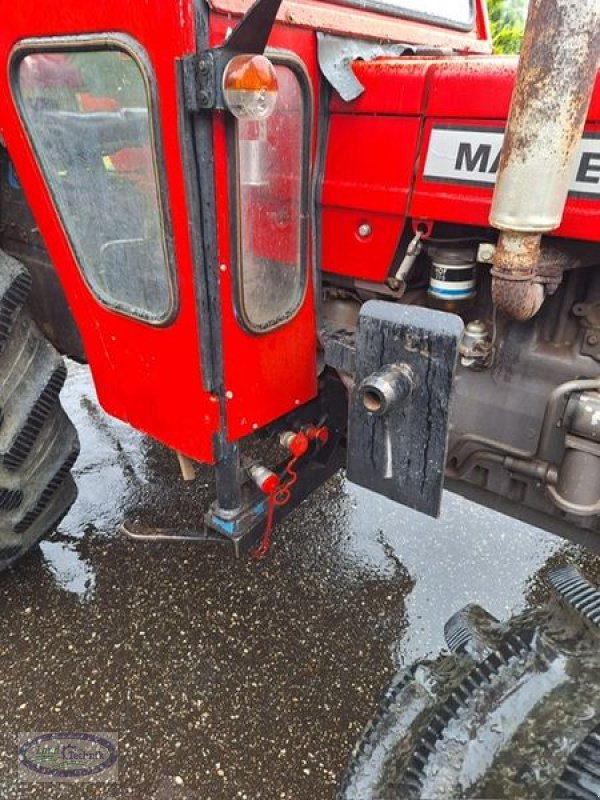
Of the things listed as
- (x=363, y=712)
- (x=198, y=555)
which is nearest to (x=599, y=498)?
(x=363, y=712)

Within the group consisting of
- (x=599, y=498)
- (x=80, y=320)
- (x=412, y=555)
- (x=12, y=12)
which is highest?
(x=12, y=12)

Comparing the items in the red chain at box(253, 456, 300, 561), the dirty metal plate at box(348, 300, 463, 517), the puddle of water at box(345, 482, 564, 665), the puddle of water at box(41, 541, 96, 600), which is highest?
the dirty metal plate at box(348, 300, 463, 517)

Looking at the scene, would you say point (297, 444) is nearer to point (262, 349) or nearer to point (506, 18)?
point (262, 349)

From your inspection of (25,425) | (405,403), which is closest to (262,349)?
(405,403)

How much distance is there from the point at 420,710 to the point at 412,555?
1.32m

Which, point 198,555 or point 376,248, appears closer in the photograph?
point 376,248

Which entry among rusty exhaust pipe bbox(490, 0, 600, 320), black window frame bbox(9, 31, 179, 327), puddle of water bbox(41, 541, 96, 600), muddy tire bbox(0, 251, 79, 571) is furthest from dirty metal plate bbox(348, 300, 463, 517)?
puddle of water bbox(41, 541, 96, 600)

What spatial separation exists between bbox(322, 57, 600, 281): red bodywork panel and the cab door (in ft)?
1.19

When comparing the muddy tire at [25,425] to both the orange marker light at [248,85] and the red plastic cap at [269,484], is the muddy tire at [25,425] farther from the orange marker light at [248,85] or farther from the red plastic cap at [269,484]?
the orange marker light at [248,85]

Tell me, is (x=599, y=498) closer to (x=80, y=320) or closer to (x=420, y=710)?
(x=420, y=710)

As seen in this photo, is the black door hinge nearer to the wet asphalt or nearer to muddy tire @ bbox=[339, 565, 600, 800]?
muddy tire @ bbox=[339, 565, 600, 800]

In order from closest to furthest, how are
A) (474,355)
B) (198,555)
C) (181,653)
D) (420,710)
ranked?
(420,710)
(474,355)
(181,653)
(198,555)

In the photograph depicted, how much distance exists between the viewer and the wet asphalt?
1566 mm

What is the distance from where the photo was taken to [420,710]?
920 millimetres
